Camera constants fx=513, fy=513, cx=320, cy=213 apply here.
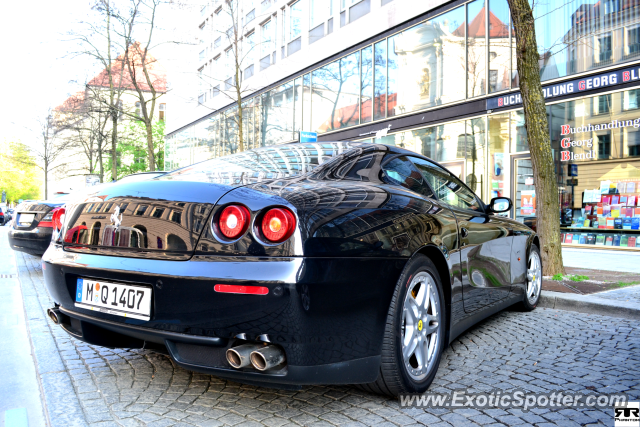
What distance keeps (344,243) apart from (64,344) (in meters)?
2.51

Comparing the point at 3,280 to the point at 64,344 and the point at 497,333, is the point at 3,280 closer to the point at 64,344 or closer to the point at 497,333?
the point at 64,344

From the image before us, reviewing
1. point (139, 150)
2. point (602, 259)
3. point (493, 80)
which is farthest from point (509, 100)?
point (139, 150)

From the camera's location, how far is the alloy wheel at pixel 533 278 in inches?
190

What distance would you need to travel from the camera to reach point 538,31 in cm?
1191

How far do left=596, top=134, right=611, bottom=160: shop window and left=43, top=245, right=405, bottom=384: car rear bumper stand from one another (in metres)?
10.1

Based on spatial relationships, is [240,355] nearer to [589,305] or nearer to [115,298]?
[115,298]

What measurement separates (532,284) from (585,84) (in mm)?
7648

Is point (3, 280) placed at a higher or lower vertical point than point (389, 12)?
lower

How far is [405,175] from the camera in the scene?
324cm

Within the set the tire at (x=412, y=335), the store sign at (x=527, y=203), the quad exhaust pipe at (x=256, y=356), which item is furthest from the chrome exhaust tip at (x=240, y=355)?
the store sign at (x=527, y=203)

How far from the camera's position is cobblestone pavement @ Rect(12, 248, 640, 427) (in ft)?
7.77

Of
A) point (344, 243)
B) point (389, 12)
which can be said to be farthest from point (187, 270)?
point (389, 12)

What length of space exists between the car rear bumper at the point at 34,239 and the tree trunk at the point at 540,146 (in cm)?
707
